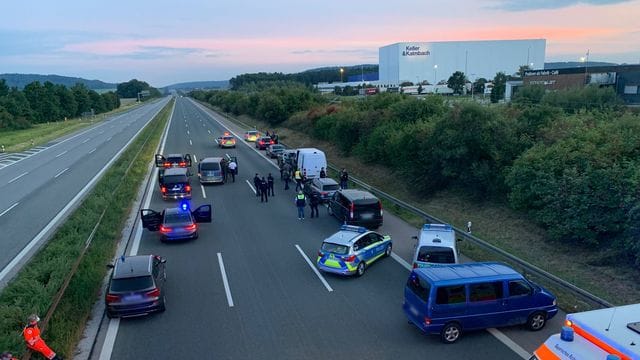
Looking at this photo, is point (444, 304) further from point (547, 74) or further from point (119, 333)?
point (547, 74)

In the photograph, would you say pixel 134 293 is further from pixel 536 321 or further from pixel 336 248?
pixel 536 321

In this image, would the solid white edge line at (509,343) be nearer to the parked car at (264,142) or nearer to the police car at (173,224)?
the police car at (173,224)

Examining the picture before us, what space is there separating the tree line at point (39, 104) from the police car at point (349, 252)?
8031 cm

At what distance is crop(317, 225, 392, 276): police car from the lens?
14875mm

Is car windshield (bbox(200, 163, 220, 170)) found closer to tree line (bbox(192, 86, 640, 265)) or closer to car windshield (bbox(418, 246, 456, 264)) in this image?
tree line (bbox(192, 86, 640, 265))

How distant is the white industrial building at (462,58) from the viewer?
150m

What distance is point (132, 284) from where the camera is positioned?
40.1ft

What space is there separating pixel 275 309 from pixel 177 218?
7.48 m

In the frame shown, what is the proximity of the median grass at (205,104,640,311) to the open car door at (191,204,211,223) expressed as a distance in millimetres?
8771

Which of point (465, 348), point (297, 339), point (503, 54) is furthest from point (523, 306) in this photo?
point (503, 54)

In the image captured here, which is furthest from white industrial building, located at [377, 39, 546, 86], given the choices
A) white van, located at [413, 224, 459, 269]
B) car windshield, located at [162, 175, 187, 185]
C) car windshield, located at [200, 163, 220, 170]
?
white van, located at [413, 224, 459, 269]

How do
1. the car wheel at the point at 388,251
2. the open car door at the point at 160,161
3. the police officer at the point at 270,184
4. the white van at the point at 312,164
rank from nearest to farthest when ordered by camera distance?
the car wheel at the point at 388,251 → the police officer at the point at 270,184 → the white van at the point at 312,164 → the open car door at the point at 160,161

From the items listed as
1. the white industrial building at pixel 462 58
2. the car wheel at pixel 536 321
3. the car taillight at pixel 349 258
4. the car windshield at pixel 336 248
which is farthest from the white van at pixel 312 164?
the white industrial building at pixel 462 58

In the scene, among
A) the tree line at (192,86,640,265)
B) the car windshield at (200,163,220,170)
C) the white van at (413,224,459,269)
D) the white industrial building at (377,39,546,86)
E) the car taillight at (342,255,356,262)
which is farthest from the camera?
the white industrial building at (377,39,546,86)
